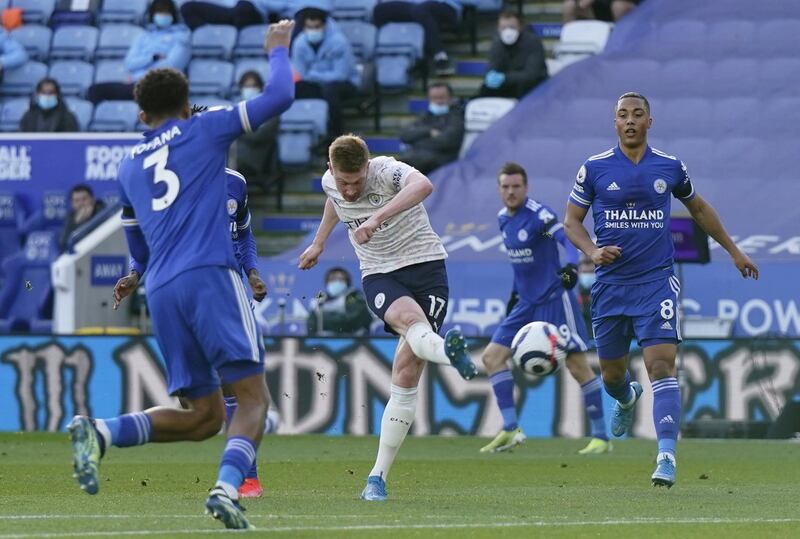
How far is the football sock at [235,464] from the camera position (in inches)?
322

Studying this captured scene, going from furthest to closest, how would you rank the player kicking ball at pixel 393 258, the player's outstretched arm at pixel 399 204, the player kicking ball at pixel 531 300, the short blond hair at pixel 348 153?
the player kicking ball at pixel 531 300
the player kicking ball at pixel 393 258
the short blond hair at pixel 348 153
the player's outstretched arm at pixel 399 204

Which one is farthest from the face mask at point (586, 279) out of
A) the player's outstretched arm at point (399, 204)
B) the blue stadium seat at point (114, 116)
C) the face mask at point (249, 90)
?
the player's outstretched arm at point (399, 204)

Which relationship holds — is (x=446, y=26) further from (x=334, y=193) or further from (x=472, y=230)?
(x=334, y=193)

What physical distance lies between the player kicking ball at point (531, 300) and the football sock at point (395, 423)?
5.66 m

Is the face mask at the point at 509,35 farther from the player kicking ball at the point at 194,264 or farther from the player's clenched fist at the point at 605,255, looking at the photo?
the player kicking ball at the point at 194,264

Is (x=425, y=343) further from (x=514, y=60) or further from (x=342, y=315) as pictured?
(x=514, y=60)

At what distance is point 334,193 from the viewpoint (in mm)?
10945

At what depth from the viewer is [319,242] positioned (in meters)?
10.9

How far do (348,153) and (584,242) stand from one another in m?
2.24

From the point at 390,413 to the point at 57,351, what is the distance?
10226mm

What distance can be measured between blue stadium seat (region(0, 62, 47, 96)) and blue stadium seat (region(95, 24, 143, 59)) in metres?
0.93

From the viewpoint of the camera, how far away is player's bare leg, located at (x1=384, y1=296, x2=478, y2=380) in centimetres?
925

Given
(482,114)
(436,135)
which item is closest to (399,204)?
(436,135)

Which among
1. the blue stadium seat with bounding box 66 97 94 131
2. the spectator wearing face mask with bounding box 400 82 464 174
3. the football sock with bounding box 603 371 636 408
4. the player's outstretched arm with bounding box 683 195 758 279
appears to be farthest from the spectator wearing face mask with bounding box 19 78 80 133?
the player's outstretched arm with bounding box 683 195 758 279
